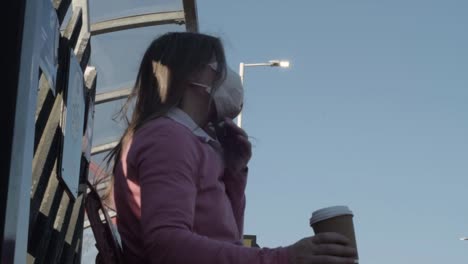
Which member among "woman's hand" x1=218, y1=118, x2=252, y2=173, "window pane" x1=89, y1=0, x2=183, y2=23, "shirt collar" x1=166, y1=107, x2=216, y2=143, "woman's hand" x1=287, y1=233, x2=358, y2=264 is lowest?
"woman's hand" x1=287, y1=233, x2=358, y2=264

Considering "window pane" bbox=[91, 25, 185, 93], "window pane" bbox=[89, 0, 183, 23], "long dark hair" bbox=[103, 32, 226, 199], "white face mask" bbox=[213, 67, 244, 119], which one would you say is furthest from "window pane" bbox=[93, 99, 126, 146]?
"white face mask" bbox=[213, 67, 244, 119]

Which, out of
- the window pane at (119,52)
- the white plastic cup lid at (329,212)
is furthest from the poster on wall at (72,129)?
the window pane at (119,52)

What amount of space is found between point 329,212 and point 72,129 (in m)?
1.65

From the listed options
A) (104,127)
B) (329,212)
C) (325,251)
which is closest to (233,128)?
(329,212)

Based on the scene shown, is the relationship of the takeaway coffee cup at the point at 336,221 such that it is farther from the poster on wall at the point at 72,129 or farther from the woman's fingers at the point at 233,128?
the poster on wall at the point at 72,129

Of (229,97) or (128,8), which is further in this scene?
(128,8)

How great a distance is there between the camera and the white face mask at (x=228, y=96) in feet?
7.44

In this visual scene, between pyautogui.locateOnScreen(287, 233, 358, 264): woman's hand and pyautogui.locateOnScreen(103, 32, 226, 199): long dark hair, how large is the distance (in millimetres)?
650

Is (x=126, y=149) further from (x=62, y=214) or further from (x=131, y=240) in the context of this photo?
(x=62, y=214)

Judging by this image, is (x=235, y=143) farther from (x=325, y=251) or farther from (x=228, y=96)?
(x=325, y=251)

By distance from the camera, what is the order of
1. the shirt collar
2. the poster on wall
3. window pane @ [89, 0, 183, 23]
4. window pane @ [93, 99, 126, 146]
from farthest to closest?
1. window pane @ [93, 99, 126, 146]
2. window pane @ [89, 0, 183, 23]
3. the poster on wall
4. the shirt collar

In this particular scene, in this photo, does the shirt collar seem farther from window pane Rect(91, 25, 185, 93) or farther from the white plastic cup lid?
window pane Rect(91, 25, 185, 93)

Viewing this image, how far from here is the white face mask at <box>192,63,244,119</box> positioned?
7.44ft

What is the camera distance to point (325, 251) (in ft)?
5.53
